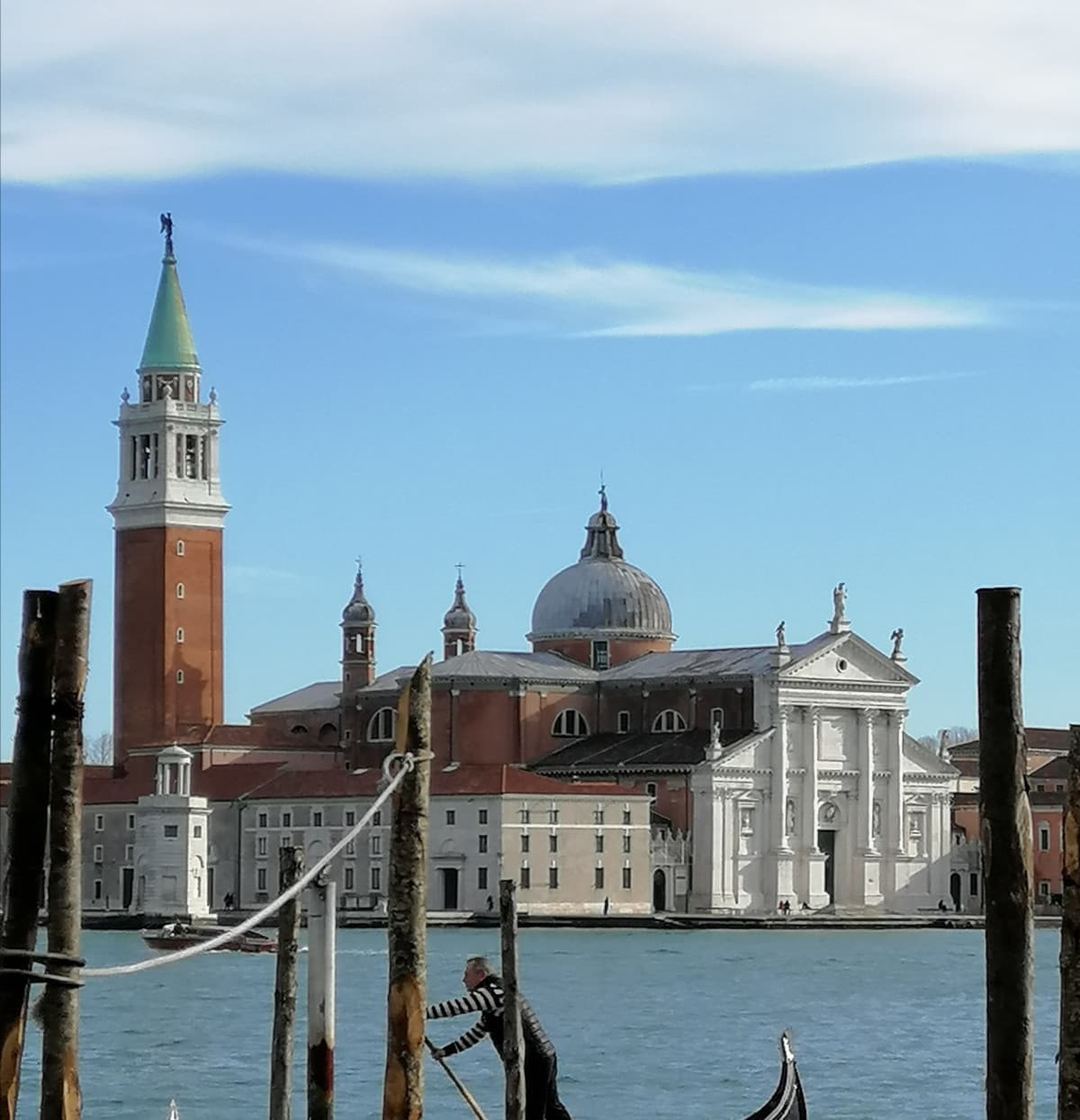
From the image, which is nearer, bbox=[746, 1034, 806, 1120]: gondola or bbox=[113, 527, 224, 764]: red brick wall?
bbox=[746, 1034, 806, 1120]: gondola

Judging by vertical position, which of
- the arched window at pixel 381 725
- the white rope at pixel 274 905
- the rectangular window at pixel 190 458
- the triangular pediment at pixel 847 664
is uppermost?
the rectangular window at pixel 190 458

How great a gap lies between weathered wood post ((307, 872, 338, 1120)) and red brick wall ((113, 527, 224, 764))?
2101 inches

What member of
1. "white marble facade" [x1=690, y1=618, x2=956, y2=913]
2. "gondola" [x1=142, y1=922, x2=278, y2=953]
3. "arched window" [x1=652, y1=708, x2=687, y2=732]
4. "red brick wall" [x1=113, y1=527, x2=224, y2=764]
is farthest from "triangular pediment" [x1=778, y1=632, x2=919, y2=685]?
"gondola" [x1=142, y1=922, x2=278, y2=953]

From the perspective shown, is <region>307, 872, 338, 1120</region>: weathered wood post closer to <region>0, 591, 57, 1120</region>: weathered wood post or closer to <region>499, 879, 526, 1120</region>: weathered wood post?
<region>499, 879, 526, 1120</region>: weathered wood post

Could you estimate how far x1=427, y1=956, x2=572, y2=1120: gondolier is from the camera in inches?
497

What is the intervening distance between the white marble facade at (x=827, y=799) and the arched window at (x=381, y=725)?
7.24 metres

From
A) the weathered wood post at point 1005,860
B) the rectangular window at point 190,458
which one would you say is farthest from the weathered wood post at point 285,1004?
the rectangular window at point 190,458

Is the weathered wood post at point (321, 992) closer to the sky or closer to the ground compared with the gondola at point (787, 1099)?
closer to the sky

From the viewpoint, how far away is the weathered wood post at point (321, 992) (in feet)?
38.1

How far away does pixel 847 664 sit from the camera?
67188 mm

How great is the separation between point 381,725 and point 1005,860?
57.4 meters

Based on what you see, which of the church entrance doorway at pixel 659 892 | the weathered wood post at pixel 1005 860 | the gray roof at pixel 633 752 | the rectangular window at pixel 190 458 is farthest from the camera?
the rectangular window at pixel 190 458

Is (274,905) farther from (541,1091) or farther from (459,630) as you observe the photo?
(459,630)

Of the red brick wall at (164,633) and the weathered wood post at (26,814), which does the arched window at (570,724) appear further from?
the weathered wood post at (26,814)
